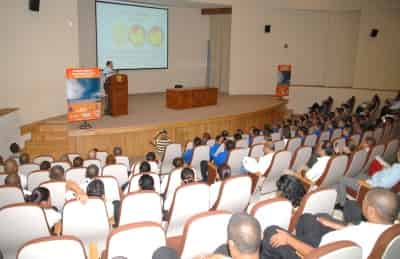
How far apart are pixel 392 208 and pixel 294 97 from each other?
12483mm

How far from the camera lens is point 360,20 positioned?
14.5m

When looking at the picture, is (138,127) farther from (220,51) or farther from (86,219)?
(220,51)

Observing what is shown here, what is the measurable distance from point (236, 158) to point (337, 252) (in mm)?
3954

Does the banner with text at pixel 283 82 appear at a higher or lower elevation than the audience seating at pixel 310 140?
higher

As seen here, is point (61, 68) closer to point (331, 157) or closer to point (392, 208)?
point (331, 157)

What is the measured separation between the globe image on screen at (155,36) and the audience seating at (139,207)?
35.7 feet

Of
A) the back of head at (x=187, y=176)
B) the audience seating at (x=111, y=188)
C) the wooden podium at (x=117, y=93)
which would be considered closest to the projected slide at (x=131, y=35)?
the wooden podium at (x=117, y=93)

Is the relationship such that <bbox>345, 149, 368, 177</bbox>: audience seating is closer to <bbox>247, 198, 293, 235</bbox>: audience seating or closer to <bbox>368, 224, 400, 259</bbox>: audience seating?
<bbox>247, 198, 293, 235</bbox>: audience seating

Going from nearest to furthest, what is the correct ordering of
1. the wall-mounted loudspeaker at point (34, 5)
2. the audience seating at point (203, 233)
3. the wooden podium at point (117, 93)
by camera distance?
the audience seating at point (203, 233) < the wall-mounted loudspeaker at point (34, 5) < the wooden podium at point (117, 93)

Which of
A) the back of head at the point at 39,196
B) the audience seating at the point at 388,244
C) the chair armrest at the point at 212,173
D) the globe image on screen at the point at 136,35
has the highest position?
the globe image on screen at the point at 136,35

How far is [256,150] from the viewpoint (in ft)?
20.7

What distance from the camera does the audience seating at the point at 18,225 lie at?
2.96 meters

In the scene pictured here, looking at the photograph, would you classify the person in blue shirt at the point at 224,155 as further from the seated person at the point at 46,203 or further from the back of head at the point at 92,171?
the seated person at the point at 46,203

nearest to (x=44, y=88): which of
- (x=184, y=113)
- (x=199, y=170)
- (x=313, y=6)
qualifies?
(x=184, y=113)
